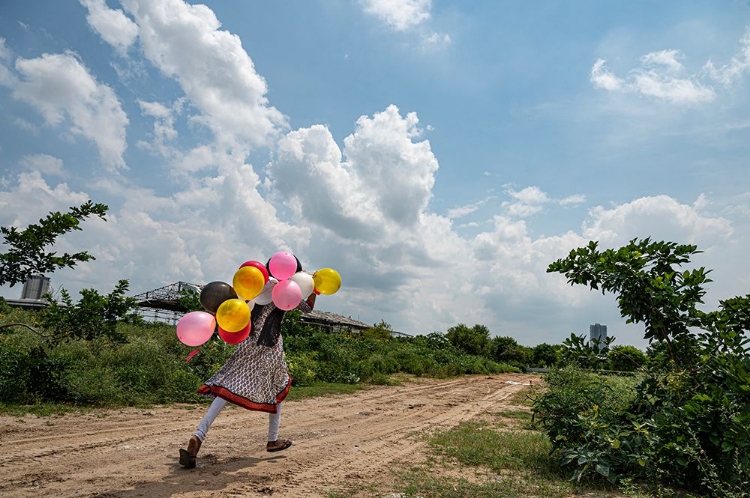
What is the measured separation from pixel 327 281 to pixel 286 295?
2.01 ft

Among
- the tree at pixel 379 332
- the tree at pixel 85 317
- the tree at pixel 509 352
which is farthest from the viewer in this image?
the tree at pixel 509 352

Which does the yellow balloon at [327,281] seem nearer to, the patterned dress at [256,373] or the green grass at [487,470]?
the patterned dress at [256,373]

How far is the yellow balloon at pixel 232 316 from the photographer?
4.31 meters

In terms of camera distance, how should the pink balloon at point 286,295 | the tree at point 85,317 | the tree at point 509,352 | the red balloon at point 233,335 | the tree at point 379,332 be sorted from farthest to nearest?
the tree at point 509,352, the tree at point 379,332, the tree at point 85,317, the pink balloon at point 286,295, the red balloon at point 233,335

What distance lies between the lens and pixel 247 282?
458 centimetres

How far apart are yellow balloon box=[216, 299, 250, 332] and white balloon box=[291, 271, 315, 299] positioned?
32.5 inches

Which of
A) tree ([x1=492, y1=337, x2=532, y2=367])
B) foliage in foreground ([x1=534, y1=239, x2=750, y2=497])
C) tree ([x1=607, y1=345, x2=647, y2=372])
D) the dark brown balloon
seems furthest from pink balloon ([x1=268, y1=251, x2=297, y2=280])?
tree ([x1=492, y1=337, x2=532, y2=367])

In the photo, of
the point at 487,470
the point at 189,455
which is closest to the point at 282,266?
the point at 189,455

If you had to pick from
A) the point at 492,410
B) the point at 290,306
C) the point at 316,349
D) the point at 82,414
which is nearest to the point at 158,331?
the point at 316,349

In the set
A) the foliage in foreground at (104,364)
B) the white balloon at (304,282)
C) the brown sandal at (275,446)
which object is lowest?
the brown sandal at (275,446)

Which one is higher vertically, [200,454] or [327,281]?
[327,281]

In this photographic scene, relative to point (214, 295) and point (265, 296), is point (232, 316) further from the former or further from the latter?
point (265, 296)

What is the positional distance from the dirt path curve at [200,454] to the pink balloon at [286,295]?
1587mm

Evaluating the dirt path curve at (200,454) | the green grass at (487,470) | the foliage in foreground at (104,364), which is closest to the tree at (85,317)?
the foliage in foreground at (104,364)
